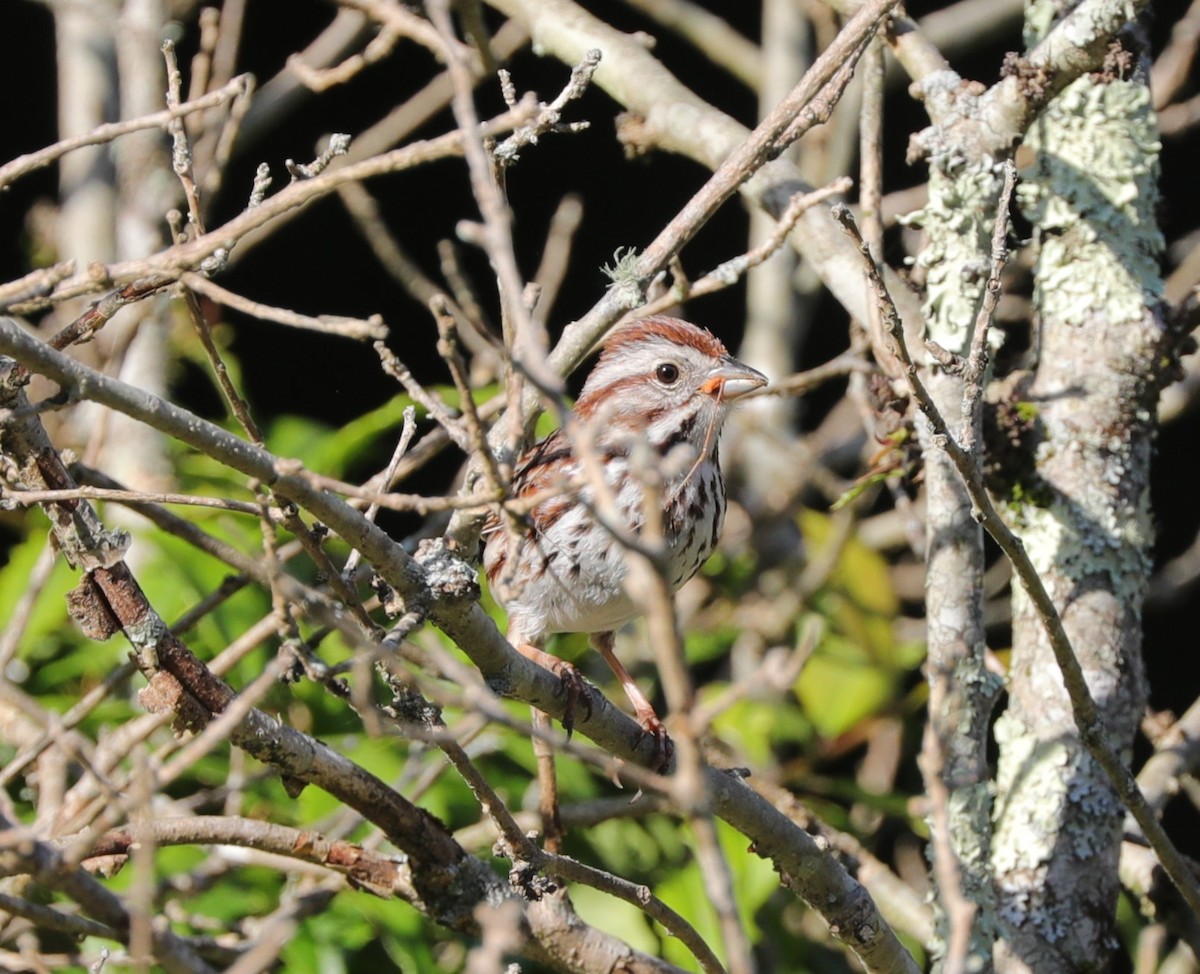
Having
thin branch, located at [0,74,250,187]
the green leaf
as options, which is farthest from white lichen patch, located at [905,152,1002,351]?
the green leaf

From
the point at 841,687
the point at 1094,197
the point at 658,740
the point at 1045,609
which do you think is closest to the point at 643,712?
the point at 658,740

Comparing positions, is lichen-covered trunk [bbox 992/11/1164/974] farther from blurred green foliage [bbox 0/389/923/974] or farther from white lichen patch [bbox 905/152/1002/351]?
blurred green foliage [bbox 0/389/923/974]

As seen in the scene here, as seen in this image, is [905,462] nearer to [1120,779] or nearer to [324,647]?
[1120,779]

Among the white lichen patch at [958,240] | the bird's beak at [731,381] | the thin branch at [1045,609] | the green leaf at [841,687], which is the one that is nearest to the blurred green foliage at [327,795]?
the green leaf at [841,687]

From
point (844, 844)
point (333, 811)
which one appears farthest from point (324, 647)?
point (844, 844)

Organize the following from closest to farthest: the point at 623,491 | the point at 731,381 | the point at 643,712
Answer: the point at 623,491, the point at 643,712, the point at 731,381

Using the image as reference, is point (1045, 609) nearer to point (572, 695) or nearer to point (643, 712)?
point (572, 695)

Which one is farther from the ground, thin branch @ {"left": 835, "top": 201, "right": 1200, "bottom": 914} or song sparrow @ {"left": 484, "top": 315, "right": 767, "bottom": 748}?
song sparrow @ {"left": 484, "top": 315, "right": 767, "bottom": 748}
